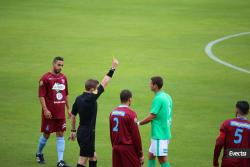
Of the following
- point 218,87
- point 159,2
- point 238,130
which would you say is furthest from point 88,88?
point 159,2

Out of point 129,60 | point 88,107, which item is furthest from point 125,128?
point 129,60

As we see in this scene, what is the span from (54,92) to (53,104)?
27cm

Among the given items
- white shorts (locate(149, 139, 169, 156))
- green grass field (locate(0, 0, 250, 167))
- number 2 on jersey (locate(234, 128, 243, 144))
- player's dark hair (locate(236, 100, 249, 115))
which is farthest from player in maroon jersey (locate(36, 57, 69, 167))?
player's dark hair (locate(236, 100, 249, 115))

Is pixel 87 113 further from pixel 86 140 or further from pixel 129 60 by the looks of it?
pixel 129 60

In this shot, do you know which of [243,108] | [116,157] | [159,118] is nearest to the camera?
[243,108]

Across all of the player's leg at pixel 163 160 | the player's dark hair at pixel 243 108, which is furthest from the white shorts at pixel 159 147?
the player's dark hair at pixel 243 108

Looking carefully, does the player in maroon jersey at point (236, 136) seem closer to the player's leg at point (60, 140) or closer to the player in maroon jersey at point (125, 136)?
the player in maroon jersey at point (125, 136)

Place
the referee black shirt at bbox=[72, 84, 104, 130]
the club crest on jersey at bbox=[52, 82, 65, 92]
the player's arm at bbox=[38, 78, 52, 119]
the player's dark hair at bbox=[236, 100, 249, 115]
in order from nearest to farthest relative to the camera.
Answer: the player's dark hair at bbox=[236, 100, 249, 115] → the referee black shirt at bbox=[72, 84, 104, 130] → the player's arm at bbox=[38, 78, 52, 119] → the club crest on jersey at bbox=[52, 82, 65, 92]

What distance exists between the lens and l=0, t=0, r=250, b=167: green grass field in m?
15.6

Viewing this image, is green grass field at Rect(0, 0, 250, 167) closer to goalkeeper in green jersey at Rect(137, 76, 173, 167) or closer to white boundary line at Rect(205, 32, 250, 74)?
white boundary line at Rect(205, 32, 250, 74)

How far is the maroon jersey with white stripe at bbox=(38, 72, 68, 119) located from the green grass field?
4.03ft

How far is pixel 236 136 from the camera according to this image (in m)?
10.3

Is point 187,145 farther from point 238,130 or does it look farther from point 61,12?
point 61,12

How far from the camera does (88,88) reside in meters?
11.9
